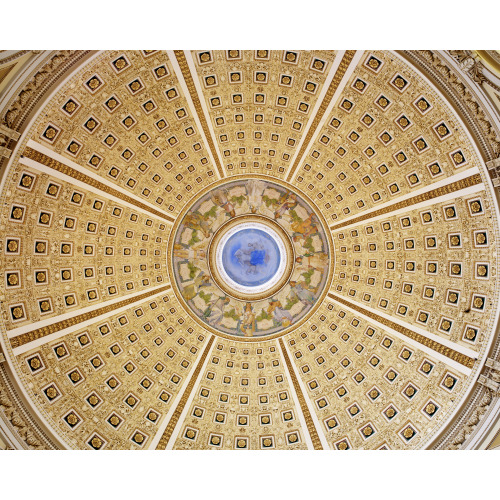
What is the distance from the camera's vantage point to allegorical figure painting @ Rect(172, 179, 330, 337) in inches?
1026

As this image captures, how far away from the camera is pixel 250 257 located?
95.7ft

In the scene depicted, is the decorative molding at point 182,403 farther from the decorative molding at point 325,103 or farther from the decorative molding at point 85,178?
the decorative molding at point 325,103

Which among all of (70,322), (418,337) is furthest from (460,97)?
(70,322)

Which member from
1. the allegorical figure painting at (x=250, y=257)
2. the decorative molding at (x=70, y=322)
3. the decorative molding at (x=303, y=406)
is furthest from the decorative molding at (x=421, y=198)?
the decorative molding at (x=70, y=322)

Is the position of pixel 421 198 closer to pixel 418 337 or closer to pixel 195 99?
pixel 418 337

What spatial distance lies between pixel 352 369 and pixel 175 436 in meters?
11.9

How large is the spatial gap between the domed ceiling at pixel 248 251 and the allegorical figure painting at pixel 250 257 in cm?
15

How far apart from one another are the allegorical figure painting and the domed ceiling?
146mm

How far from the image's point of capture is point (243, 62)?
18.1 meters

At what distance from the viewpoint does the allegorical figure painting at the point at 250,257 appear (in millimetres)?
26062

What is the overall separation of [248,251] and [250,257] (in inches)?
19.5

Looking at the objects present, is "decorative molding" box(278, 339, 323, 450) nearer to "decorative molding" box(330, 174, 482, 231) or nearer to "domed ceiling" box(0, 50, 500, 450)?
"domed ceiling" box(0, 50, 500, 450)

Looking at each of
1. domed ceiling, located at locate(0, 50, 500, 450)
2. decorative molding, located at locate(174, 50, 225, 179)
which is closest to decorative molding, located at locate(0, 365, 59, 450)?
domed ceiling, located at locate(0, 50, 500, 450)

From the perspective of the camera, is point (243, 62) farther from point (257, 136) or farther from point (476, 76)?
point (476, 76)
